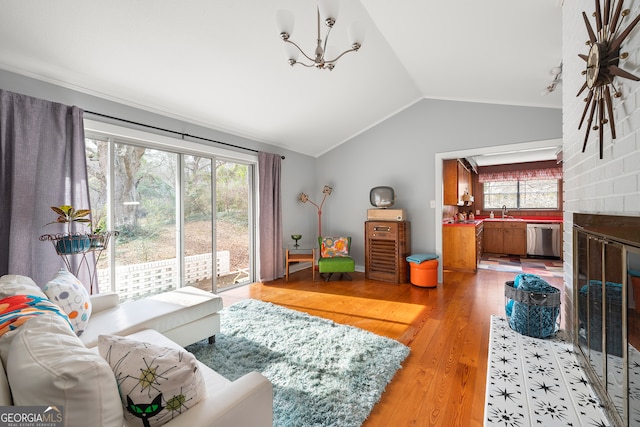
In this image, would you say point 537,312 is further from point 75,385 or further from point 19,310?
point 19,310

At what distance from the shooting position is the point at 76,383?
638 mm

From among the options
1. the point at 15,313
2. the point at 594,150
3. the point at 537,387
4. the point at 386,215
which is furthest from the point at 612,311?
the point at 386,215

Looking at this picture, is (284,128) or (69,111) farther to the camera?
(284,128)

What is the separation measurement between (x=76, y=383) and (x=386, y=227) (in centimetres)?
374

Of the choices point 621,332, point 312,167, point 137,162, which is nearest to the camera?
point 621,332

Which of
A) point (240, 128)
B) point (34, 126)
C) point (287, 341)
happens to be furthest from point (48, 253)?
point (240, 128)

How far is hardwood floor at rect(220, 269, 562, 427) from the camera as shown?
1495 mm

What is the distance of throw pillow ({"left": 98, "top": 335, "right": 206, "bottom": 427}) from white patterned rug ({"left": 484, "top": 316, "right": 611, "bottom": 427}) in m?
1.15

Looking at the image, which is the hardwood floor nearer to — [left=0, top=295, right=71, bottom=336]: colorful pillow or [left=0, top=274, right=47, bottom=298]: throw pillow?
[left=0, top=295, right=71, bottom=336]: colorful pillow

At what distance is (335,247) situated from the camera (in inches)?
171

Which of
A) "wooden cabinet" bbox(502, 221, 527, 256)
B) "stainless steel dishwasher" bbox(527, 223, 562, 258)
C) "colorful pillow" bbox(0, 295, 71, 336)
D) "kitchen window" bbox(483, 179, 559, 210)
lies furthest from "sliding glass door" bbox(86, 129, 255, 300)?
"kitchen window" bbox(483, 179, 559, 210)

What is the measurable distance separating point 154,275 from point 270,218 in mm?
1720

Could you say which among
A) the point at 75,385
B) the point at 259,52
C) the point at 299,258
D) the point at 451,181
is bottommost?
the point at 299,258

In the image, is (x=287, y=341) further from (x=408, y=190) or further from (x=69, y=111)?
(x=408, y=190)
